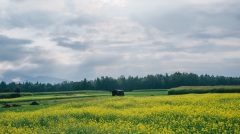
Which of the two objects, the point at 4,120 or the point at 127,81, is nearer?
the point at 4,120

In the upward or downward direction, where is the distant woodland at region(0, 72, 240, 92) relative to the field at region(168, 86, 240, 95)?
upward

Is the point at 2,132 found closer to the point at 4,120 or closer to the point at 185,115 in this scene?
the point at 4,120

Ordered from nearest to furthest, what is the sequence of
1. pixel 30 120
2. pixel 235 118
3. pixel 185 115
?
pixel 235 118 < pixel 185 115 < pixel 30 120

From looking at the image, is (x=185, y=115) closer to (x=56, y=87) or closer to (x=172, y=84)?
(x=172, y=84)

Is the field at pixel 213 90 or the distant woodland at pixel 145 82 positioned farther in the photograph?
the distant woodland at pixel 145 82

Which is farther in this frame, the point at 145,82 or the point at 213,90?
the point at 145,82

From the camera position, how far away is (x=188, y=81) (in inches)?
5782

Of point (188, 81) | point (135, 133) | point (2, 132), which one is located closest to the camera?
point (135, 133)

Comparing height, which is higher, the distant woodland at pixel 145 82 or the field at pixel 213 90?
the distant woodland at pixel 145 82

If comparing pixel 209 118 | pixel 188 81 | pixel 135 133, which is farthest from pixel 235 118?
pixel 188 81

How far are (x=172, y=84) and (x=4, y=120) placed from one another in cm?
13201

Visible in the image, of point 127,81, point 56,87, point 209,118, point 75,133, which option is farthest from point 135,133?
point 56,87

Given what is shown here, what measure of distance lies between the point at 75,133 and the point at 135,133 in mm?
3127

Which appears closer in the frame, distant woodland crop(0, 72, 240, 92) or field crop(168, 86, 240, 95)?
field crop(168, 86, 240, 95)
